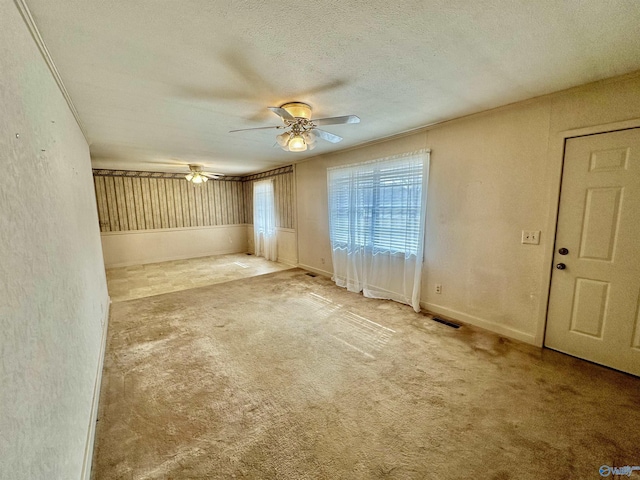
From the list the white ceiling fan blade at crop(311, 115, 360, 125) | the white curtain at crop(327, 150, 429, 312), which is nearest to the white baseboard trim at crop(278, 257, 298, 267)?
the white curtain at crop(327, 150, 429, 312)

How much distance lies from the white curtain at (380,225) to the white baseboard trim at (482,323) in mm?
197

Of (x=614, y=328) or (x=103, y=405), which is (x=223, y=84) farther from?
(x=614, y=328)

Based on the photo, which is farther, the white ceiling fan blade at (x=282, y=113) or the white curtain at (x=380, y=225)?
the white curtain at (x=380, y=225)

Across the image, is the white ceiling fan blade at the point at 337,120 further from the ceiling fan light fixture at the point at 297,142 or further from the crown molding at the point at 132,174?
the crown molding at the point at 132,174

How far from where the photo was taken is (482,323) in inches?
112

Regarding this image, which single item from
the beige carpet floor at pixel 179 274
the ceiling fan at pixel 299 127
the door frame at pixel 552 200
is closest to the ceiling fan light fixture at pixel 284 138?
the ceiling fan at pixel 299 127

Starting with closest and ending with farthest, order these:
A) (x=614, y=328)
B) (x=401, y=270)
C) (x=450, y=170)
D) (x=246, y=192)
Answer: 1. (x=614, y=328)
2. (x=450, y=170)
3. (x=401, y=270)
4. (x=246, y=192)

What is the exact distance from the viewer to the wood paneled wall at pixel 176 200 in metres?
5.86

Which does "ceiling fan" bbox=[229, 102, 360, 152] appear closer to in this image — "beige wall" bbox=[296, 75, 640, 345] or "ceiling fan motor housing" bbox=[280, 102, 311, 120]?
"ceiling fan motor housing" bbox=[280, 102, 311, 120]

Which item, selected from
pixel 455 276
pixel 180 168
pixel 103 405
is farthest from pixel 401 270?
pixel 180 168

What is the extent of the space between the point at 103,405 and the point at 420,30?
3.17m

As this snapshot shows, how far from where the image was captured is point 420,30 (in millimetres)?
1425

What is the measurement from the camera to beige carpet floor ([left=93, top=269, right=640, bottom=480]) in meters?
1.40

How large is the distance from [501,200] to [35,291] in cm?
346
